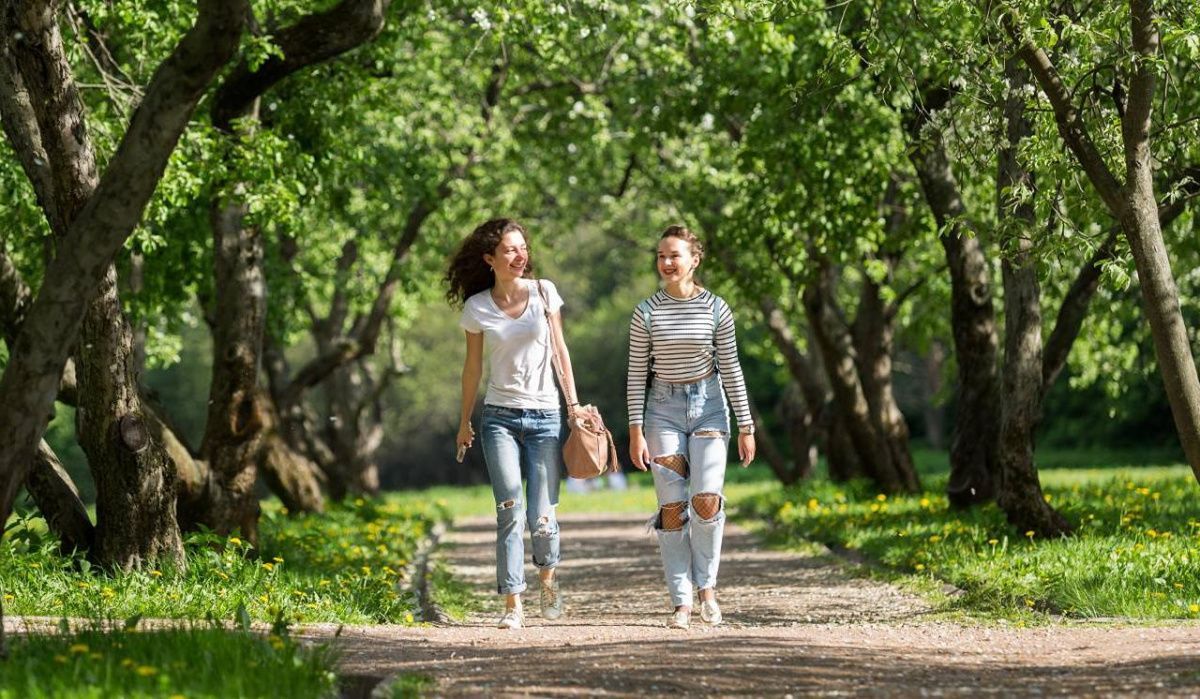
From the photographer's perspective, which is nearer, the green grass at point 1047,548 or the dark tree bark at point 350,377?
the green grass at point 1047,548

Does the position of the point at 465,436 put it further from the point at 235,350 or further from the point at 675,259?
the point at 235,350

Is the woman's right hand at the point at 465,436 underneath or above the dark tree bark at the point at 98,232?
underneath

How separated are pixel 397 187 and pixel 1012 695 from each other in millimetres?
14626

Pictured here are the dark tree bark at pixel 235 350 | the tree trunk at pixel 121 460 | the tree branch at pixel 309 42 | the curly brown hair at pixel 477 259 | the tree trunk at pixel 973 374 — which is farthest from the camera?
the tree trunk at pixel 973 374

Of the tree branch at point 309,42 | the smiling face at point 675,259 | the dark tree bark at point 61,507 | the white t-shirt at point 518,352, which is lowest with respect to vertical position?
the dark tree bark at point 61,507

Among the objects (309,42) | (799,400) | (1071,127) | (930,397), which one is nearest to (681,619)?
(1071,127)

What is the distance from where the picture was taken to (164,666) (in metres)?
6.23

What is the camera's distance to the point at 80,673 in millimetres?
6086

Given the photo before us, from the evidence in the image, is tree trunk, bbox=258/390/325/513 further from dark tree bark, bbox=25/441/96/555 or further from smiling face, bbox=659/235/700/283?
smiling face, bbox=659/235/700/283

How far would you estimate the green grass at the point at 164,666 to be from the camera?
5.86 m

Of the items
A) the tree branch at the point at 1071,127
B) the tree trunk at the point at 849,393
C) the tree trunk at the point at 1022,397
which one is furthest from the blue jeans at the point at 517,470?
the tree trunk at the point at 849,393

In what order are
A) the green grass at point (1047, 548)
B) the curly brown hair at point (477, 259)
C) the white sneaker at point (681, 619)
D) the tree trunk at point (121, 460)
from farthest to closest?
the tree trunk at point (121, 460) < the green grass at point (1047, 548) < the curly brown hair at point (477, 259) < the white sneaker at point (681, 619)

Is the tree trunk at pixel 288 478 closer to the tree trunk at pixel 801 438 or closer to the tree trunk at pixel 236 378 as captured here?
the tree trunk at pixel 236 378

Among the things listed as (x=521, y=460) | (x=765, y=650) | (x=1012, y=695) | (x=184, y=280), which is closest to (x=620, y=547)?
(x=184, y=280)
